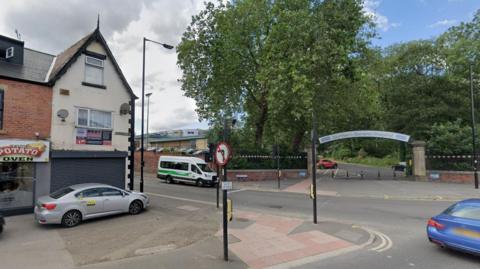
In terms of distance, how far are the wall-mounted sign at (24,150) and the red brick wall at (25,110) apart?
0.28 meters

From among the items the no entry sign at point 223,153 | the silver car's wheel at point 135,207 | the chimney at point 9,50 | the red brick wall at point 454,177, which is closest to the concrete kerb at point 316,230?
the no entry sign at point 223,153

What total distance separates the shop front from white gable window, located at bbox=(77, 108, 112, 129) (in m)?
1.79

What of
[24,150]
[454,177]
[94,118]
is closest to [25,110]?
[24,150]

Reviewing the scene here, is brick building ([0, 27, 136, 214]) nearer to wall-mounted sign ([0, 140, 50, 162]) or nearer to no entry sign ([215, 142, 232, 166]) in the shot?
wall-mounted sign ([0, 140, 50, 162])

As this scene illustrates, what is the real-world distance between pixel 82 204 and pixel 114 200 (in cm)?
122

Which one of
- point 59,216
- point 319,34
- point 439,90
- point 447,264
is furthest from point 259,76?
point 439,90

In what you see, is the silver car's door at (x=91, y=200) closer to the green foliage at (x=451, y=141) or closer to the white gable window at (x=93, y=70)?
the white gable window at (x=93, y=70)

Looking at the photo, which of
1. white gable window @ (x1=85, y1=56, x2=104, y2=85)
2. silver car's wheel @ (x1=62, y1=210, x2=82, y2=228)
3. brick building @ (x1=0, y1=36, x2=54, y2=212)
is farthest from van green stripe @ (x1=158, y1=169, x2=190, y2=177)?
silver car's wheel @ (x1=62, y1=210, x2=82, y2=228)

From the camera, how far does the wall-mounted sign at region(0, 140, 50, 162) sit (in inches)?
459

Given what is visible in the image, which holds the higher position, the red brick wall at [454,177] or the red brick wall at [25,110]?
the red brick wall at [25,110]

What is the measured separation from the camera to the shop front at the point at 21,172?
38.9 feet

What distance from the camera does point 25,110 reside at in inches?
486

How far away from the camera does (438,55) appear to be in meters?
36.1

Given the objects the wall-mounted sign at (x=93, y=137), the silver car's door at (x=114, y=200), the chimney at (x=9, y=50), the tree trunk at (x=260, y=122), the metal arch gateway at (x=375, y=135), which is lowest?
the silver car's door at (x=114, y=200)
